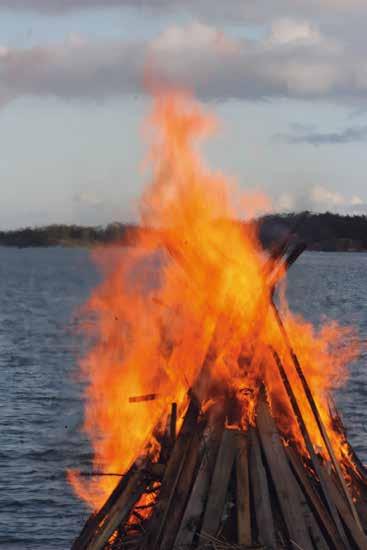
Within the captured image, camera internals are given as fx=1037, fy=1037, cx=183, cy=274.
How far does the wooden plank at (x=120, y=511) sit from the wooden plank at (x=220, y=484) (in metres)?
1.25

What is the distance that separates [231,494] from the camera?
13055 mm

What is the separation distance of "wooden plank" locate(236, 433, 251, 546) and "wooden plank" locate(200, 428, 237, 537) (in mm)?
92

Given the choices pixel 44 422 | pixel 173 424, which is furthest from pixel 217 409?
pixel 44 422

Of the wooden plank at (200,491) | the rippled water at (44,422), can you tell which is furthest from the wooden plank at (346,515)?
the rippled water at (44,422)

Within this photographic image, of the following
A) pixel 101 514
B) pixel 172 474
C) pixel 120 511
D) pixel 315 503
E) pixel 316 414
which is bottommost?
pixel 101 514

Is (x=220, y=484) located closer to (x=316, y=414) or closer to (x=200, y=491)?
(x=200, y=491)

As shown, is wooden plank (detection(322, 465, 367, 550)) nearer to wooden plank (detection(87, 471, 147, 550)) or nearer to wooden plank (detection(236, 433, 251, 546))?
wooden plank (detection(236, 433, 251, 546))

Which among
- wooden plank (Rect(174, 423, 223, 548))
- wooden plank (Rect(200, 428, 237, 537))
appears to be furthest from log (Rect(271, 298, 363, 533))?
wooden plank (Rect(174, 423, 223, 548))

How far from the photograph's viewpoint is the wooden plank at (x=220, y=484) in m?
12.7

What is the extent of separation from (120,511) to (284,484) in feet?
7.21

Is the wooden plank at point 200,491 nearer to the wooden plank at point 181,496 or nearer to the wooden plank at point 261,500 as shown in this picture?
the wooden plank at point 181,496

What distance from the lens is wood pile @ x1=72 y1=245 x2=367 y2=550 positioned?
1269 centimetres

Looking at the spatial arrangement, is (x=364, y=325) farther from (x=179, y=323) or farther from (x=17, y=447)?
(x=179, y=323)

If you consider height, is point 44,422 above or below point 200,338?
below
